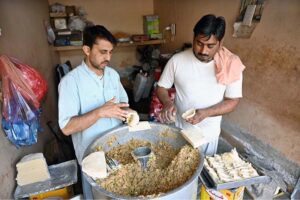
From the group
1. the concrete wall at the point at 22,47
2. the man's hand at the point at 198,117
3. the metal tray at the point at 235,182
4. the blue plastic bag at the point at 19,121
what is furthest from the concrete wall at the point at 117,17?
the metal tray at the point at 235,182

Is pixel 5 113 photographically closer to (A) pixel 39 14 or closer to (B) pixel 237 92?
(B) pixel 237 92

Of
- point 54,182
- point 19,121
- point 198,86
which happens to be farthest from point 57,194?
point 198,86

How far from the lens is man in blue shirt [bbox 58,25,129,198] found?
3.55 ft

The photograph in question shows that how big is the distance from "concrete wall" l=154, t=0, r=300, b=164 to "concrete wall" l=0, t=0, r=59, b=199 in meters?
1.78

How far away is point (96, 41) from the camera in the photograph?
3.91ft

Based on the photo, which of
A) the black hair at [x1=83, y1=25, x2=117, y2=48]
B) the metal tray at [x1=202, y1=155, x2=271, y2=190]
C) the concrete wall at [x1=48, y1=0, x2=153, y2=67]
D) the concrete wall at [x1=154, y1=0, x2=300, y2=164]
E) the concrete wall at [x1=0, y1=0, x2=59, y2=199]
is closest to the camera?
the metal tray at [x1=202, y1=155, x2=271, y2=190]

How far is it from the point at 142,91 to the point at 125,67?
3.23 ft

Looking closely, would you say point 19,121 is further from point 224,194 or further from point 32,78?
point 224,194

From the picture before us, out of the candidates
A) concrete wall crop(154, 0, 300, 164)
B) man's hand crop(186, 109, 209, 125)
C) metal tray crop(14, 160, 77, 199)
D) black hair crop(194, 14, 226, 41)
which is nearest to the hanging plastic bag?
metal tray crop(14, 160, 77, 199)

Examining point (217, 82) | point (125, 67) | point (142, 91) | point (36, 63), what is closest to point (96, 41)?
point (217, 82)

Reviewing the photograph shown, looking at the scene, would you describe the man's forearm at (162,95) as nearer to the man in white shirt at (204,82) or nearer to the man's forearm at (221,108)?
the man in white shirt at (204,82)

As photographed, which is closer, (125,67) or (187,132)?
(187,132)

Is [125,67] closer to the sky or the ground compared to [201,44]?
closer to the ground

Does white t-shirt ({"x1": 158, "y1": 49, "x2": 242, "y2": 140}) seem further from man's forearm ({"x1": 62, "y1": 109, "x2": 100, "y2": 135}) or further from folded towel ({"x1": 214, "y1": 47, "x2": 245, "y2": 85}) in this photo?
man's forearm ({"x1": 62, "y1": 109, "x2": 100, "y2": 135})
